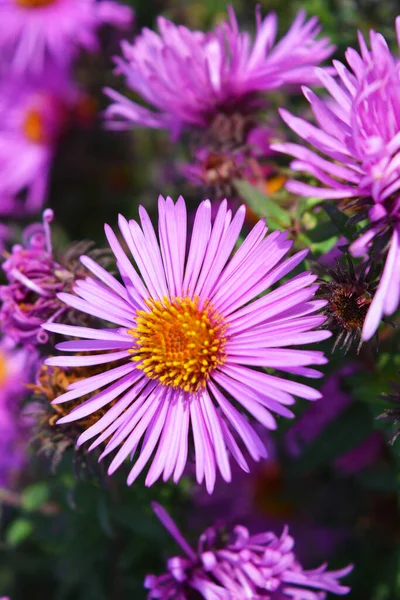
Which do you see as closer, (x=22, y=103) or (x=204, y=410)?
(x=204, y=410)

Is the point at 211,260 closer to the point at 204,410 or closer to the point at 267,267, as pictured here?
the point at 267,267

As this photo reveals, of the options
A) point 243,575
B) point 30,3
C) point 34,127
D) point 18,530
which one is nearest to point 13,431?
point 18,530

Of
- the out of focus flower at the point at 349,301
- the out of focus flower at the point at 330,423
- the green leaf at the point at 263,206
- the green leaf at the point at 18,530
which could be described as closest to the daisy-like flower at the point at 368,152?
the out of focus flower at the point at 349,301

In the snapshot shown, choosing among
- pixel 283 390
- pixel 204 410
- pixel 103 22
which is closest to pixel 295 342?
pixel 283 390

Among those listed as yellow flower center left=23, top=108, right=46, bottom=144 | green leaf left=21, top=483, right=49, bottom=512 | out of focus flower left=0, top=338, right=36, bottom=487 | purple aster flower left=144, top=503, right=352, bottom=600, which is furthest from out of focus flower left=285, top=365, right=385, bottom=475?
yellow flower center left=23, top=108, right=46, bottom=144

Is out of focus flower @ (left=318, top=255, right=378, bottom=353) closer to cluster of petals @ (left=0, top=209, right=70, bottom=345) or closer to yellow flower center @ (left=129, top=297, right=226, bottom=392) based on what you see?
yellow flower center @ (left=129, top=297, right=226, bottom=392)

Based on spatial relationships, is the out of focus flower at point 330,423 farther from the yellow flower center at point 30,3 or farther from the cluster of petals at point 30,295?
the yellow flower center at point 30,3
